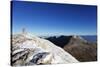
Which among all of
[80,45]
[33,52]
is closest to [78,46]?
[80,45]

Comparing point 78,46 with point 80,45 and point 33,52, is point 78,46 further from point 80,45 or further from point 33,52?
point 33,52

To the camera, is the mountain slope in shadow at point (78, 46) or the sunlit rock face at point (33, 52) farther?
the mountain slope in shadow at point (78, 46)

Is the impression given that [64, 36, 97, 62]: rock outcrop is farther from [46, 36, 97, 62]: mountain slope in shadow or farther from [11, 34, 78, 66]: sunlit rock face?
[11, 34, 78, 66]: sunlit rock face

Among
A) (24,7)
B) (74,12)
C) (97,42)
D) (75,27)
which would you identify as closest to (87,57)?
(97,42)

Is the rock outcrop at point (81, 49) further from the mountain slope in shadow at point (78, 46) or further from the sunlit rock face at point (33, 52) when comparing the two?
the sunlit rock face at point (33, 52)

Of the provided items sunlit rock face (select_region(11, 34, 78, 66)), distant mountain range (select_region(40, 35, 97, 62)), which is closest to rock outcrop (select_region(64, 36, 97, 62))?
distant mountain range (select_region(40, 35, 97, 62))

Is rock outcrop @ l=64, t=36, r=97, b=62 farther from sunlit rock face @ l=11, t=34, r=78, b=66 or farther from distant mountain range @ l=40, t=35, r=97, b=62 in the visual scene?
sunlit rock face @ l=11, t=34, r=78, b=66

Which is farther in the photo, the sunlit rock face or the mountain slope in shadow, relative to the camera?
the mountain slope in shadow

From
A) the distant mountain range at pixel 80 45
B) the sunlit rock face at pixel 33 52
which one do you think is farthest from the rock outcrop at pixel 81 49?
the sunlit rock face at pixel 33 52
